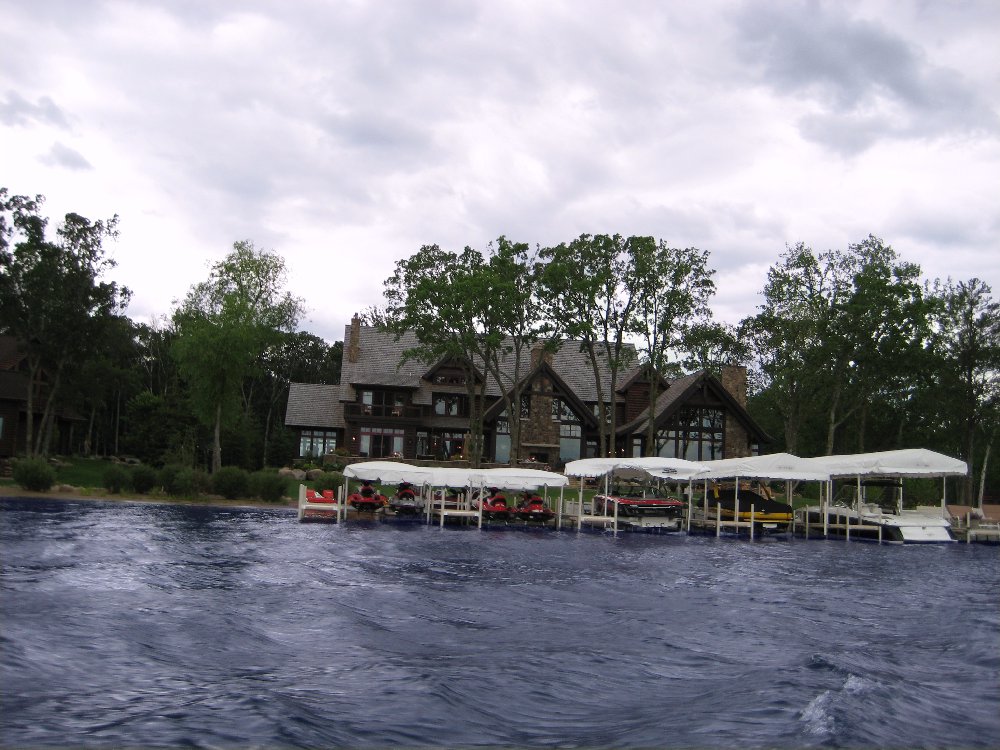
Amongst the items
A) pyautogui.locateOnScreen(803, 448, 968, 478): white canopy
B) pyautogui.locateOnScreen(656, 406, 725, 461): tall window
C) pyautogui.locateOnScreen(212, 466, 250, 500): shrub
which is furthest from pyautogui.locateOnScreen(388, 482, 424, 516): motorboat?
pyautogui.locateOnScreen(656, 406, 725, 461): tall window

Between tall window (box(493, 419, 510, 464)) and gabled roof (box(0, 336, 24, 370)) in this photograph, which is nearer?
gabled roof (box(0, 336, 24, 370))

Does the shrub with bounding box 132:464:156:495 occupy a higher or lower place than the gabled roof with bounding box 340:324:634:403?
lower

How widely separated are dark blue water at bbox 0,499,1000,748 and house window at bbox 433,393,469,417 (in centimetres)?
3967

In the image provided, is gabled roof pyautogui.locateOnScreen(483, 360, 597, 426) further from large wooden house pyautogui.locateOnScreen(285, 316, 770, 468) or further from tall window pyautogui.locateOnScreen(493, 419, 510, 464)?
tall window pyautogui.locateOnScreen(493, 419, 510, 464)

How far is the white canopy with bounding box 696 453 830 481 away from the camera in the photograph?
33.6 metres

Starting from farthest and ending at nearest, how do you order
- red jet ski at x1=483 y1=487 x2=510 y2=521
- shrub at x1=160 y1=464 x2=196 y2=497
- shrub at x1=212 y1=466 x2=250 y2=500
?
shrub at x1=212 y1=466 x2=250 y2=500 → shrub at x1=160 y1=464 x2=196 y2=497 → red jet ski at x1=483 y1=487 x2=510 y2=521

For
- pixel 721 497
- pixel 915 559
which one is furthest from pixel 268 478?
pixel 915 559

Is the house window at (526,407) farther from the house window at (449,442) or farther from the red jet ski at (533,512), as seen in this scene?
the red jet ski at (533,512)

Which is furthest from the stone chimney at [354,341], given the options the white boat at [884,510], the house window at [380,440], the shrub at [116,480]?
the white boat at [884,510]

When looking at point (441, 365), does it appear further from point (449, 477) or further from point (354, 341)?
point (449, 477)

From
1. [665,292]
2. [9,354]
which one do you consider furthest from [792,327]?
[9,354]

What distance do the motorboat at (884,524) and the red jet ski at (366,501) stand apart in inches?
677

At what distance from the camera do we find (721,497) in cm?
3903

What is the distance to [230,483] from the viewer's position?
1553 inches
